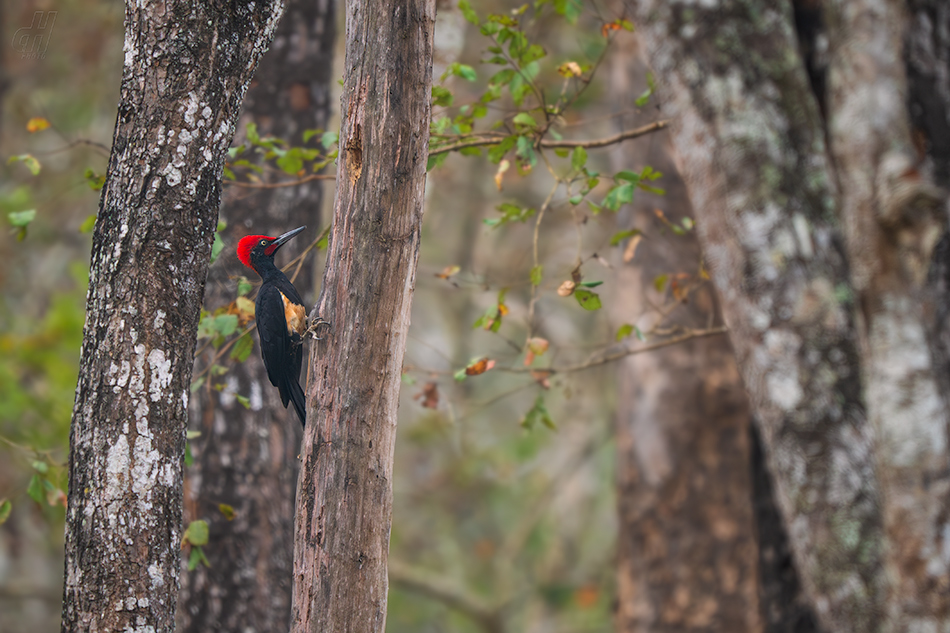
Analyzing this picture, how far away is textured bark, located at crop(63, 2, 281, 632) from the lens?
1.68 meters

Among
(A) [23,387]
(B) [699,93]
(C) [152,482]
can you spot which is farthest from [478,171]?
(C) [152,482]

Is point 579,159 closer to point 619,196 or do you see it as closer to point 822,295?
point 619,196

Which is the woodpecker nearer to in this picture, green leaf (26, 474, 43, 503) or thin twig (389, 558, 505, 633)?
green leaf (26, 474, 43, 503)

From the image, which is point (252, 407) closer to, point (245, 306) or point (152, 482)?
point (245, 306)

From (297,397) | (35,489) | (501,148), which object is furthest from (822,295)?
(35,489)

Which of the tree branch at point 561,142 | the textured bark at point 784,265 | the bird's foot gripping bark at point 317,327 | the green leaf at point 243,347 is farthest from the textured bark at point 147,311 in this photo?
the textured bark at point 784,265

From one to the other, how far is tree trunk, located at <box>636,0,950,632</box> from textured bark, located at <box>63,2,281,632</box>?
1.44 m

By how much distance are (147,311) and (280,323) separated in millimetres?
445

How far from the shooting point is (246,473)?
327 centimetres

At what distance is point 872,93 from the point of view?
8.66 feet

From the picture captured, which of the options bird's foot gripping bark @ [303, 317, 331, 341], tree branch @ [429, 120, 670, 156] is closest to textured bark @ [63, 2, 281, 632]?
bird's foot gripping bark @ [303, 317, 331, 341]

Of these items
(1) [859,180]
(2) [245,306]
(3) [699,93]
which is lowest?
(2) [245,306]

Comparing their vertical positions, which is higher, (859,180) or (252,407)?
(859,180)

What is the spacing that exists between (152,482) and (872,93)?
2556 mm
